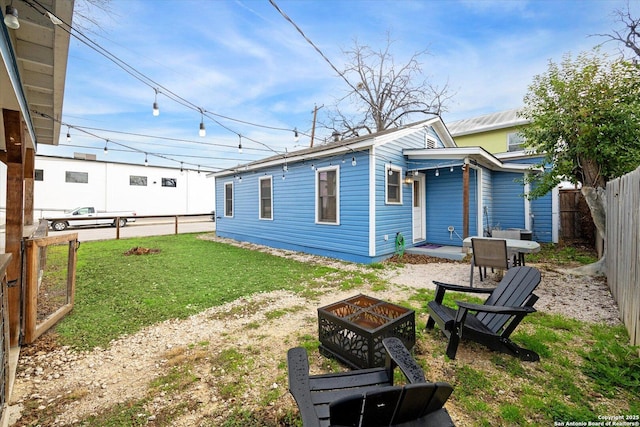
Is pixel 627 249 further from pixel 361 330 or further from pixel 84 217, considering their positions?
pixel 84 217

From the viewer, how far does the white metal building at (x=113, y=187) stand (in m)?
16.2

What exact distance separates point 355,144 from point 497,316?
4828 mm

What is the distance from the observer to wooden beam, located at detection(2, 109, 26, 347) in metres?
2.60

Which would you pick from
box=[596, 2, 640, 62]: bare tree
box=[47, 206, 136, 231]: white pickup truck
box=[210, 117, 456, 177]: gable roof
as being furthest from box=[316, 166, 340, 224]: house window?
box=[596, 2, 640, 62]: bare tree

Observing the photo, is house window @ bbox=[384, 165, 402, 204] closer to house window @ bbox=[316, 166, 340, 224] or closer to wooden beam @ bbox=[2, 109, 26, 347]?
house window @ bbox=[316, 166, 340, 224]

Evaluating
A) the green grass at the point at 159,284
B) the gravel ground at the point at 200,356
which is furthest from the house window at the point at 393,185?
the gravel ground at the point at 200,356

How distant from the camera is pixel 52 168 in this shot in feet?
53.8

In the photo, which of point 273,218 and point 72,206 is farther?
point 72,206

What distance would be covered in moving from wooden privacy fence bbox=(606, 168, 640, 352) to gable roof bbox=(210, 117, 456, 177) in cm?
419

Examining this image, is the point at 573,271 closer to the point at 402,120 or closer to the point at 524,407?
the point at 524,407

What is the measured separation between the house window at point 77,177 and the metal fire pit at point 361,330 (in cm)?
2084

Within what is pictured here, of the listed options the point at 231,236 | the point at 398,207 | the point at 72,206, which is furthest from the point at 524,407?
the point at 72,206

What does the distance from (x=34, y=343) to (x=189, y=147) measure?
1404 cm

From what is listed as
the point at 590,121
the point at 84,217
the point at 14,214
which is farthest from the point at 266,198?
the point at 84,217
